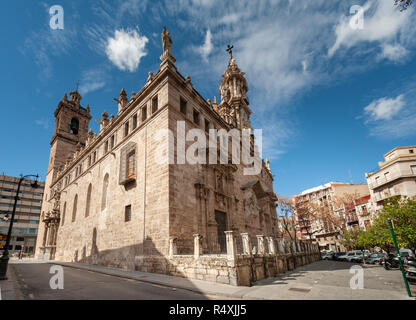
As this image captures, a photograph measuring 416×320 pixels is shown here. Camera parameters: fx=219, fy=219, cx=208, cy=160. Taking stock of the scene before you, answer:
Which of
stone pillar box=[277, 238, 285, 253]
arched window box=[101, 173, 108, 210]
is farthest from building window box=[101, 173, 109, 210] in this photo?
stone pillar box=[277, 238, 285, 253]

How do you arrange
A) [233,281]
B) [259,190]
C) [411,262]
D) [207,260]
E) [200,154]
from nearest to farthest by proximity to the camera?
[233,281]
[207,260]
[411,262]
[200,154]
[259,190]

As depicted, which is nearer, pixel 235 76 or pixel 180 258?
pixel 180 258

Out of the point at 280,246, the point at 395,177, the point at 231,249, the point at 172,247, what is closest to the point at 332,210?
the point at 395,177

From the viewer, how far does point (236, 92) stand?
111 ft

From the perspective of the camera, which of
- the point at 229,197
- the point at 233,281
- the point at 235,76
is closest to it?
the point at 233,281

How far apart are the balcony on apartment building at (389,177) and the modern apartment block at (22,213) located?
8133cm

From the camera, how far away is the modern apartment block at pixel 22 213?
6000 cm

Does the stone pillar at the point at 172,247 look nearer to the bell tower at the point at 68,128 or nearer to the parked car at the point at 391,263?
the parked car at the point at 391,263

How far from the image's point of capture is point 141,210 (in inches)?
574

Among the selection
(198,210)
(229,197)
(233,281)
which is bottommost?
(233,281)

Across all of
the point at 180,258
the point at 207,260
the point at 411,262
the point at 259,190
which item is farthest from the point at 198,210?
the point at 259,190

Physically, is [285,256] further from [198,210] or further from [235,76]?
[235,76]

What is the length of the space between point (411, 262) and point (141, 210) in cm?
1506

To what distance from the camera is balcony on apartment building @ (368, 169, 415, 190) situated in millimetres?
30720
